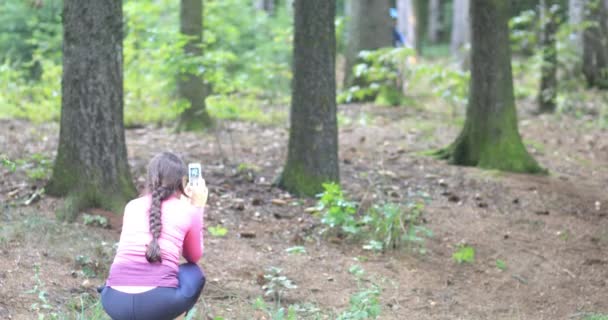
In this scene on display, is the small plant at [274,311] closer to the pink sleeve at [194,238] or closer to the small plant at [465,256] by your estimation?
the pink sleeve at [194,238]

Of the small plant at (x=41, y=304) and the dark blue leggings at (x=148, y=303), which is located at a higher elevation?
the dark blue leggings at (x=148, y=303)

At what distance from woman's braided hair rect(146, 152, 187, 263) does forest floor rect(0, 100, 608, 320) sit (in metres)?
1.13

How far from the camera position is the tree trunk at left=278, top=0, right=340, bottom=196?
8.34m

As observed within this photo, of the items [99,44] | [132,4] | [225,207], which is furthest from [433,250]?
[132,4]

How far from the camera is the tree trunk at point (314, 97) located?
8.34m

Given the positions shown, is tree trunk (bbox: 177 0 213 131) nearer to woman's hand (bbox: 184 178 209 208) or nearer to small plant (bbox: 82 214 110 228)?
small plant (bbox: 82 214 110 228)

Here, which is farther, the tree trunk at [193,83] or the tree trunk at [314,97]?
the tree trunk at [193,83]

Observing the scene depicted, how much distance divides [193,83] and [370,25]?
4.90 meters

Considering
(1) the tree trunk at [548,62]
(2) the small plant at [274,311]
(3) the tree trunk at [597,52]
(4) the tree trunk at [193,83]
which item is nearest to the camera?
(2) the small plant at [274,311]

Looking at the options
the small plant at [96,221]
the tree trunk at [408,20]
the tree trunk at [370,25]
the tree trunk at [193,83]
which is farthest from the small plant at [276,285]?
the tree trunk at [408,20]

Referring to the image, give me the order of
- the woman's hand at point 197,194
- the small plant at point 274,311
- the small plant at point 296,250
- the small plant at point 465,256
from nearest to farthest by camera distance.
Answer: the woman's hand at point 197,194 → the small plant at point 274,311 → the small plant at point 296,250 → the small plant at point 465,256

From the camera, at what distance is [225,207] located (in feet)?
27.6

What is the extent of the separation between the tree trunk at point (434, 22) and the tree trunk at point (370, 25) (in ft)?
73.1

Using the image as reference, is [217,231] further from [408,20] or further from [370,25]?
[408,20]
